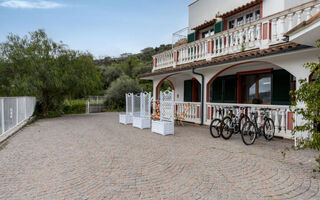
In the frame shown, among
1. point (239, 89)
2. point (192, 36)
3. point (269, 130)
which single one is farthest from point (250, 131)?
point (192, 36)

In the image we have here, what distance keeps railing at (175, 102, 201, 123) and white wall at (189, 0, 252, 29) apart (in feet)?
18.2

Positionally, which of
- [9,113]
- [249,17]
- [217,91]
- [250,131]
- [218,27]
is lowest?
[250,131]

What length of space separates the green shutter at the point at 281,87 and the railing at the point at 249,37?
1721 mm

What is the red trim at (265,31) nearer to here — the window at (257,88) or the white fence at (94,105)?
the window at (257,88)

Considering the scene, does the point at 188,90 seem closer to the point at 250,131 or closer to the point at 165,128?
the point at 165,128

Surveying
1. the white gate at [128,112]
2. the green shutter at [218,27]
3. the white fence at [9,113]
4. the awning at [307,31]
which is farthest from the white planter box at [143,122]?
the green shutter at [218,27]

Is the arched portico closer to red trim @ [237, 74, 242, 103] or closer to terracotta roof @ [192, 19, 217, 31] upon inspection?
red trim @ [237, 74, 242, 103]

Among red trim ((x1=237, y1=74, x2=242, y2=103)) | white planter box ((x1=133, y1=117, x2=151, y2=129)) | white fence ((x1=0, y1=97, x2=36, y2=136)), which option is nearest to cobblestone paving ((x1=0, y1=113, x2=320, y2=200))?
white fence ((x1=0, y1=97, x2=36, y2=136))

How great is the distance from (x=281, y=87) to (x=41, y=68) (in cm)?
1309

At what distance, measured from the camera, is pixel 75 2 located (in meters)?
14.2

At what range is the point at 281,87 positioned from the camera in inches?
301

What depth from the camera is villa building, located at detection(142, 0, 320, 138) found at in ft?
18.4

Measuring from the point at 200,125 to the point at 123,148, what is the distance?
4.77m

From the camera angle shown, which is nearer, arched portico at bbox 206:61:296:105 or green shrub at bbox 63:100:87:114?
arched portico at bbox 206:61:296:105
